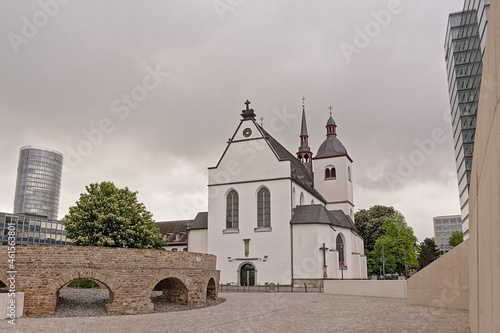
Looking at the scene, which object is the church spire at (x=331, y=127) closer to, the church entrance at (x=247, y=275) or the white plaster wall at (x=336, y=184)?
the white plaster wall at (x=336, y=184)

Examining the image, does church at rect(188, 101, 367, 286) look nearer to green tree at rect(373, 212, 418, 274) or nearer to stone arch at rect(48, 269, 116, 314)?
green tree at rect(373, 212, 418, 274)

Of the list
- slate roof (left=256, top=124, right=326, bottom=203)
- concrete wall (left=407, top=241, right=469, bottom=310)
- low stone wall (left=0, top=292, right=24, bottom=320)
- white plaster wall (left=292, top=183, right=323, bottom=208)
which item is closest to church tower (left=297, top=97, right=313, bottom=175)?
slate roof (left=256, top=124, right=326, bottom=203)

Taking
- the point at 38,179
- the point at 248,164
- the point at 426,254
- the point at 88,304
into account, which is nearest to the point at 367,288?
the point at 88,304

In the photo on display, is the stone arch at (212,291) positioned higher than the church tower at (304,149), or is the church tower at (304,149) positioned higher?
the church tower at (304,149)

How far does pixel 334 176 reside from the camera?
56.3 meters

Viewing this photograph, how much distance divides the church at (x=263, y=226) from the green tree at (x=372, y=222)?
1832 cm

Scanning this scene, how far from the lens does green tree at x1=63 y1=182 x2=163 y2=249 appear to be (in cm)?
2980

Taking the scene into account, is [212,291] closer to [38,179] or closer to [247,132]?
[247,132]

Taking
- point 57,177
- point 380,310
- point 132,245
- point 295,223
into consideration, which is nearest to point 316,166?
point 295,223

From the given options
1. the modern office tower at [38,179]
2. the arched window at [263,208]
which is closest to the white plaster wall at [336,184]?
the arched window at [263,208]

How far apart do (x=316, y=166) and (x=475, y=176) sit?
4732 centimetres

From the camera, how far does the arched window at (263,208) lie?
43531mm

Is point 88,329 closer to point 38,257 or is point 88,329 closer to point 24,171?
point 38,257

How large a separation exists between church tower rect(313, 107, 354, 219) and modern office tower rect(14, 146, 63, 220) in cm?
14010
